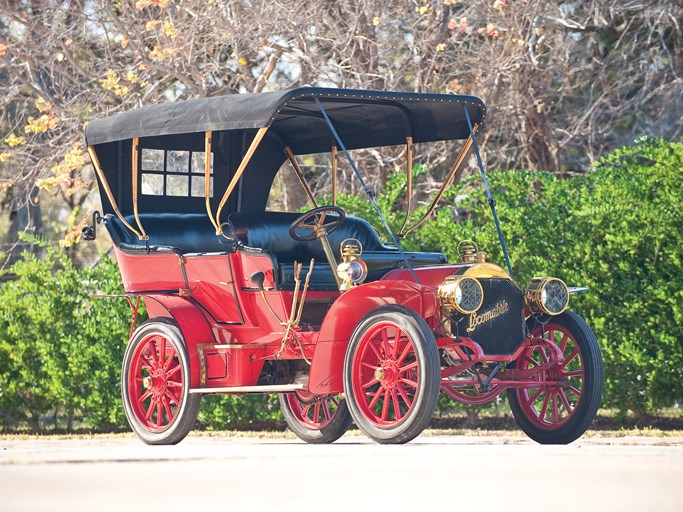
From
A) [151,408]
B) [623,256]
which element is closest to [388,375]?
[151,408]

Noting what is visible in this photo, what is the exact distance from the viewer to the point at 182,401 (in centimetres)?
852

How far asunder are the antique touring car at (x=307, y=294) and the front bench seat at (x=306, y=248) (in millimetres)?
13

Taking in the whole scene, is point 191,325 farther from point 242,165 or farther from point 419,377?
point 419,377

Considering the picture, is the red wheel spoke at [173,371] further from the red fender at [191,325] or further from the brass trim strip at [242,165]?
the brass trim strip at [242,165]

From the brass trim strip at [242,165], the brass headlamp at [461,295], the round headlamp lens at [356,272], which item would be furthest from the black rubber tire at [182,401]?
the brass headlamp at [461,295]

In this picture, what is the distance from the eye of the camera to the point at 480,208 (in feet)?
36.2

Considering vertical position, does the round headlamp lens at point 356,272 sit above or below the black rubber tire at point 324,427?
above

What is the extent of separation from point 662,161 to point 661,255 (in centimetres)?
84

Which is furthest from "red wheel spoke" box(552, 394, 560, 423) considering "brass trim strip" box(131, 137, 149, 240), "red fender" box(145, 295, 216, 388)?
"brass trim strip" box(131, 137, 149, 240)

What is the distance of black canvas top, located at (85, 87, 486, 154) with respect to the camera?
311 inches

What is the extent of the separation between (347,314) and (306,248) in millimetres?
1787

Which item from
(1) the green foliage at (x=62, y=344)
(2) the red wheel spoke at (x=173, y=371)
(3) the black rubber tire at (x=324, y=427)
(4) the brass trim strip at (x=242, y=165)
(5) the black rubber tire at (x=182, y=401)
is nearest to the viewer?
(4) the brass trim strip at (x=242, y=165)

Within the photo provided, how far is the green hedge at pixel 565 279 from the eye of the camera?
33.5 ft

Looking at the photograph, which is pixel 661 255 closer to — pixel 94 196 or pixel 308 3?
pixel 308 3
